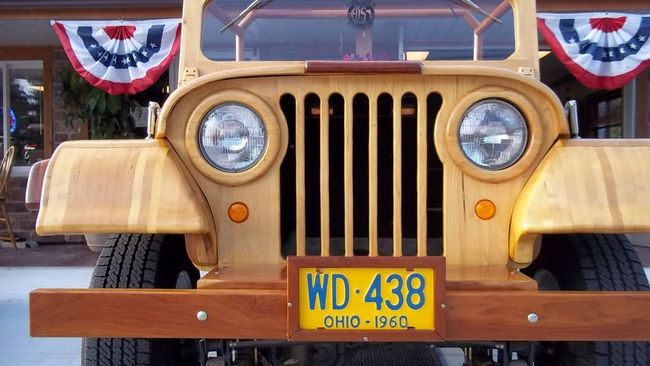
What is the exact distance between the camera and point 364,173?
2.76 meters

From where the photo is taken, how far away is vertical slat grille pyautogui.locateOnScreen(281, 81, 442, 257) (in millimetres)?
2402

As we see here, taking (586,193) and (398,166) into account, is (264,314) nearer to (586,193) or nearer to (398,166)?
(398,166)

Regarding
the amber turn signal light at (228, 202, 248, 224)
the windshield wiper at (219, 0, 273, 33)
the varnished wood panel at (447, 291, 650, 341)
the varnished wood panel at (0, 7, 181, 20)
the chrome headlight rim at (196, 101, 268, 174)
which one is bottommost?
the varnished wood panel at (447, 291, 650, 341)

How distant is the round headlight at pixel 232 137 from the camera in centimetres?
244

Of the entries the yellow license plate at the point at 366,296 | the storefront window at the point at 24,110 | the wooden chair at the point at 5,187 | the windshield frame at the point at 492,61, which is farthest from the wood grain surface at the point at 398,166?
the storefront window at the point at 24,110

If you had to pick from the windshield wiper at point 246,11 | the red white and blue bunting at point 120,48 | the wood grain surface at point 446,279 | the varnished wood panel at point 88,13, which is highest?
the varnished wood panel at point 88,13

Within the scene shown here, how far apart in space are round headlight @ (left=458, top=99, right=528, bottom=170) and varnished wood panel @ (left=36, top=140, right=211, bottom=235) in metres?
1.00

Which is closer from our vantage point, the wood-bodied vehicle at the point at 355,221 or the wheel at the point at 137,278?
the wood-bodied vehicle at the point at 355,221

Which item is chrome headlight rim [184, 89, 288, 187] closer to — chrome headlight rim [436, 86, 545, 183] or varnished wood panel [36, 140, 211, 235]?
varnished wood panel [36, 140, 211, 235]

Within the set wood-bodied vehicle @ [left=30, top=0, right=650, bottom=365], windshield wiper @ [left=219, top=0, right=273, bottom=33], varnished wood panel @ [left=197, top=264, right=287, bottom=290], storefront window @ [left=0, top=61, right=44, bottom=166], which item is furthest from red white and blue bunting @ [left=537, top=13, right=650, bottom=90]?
storefront window @ [left=0, top=61, right=44, bottom=166]

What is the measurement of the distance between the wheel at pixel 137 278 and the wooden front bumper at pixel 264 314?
→ 449 millimetres

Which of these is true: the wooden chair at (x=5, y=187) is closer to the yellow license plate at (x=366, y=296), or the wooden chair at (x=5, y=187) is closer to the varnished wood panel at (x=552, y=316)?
the yellow license plate at (x=366, y=296)

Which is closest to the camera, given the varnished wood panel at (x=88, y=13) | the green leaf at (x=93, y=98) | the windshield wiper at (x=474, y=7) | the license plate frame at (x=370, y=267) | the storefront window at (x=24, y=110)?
the license plate frame at (x=370, y=267)

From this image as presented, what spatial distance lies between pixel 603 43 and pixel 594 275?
508cm
